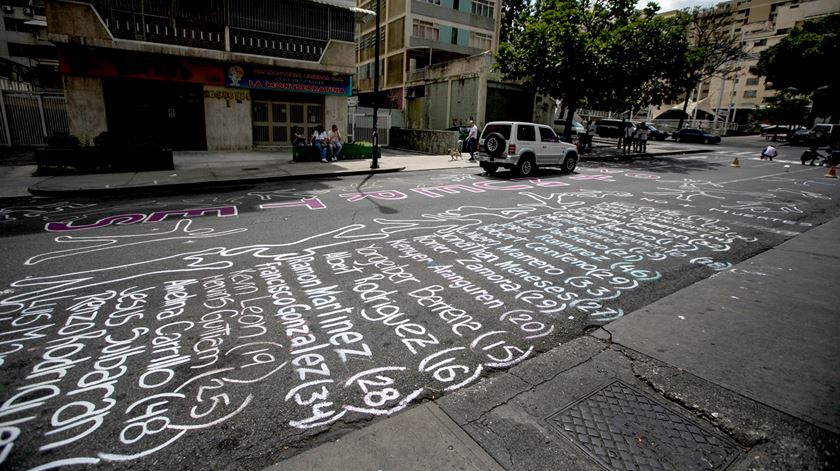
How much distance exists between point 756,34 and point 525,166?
91172 mm

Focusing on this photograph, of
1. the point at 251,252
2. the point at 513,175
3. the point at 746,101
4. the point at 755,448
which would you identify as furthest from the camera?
the point at 746,101

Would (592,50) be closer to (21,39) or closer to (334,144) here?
(334,144)

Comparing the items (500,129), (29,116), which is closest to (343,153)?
(500,129)

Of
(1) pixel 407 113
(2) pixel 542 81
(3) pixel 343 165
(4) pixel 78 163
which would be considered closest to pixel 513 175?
(3) pixel 343 165

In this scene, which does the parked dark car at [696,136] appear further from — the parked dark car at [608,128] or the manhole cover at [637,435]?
the manhole cover at [637,435]

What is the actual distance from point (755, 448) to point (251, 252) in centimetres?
609

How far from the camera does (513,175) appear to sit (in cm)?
1547

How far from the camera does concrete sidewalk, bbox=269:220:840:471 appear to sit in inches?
96.5

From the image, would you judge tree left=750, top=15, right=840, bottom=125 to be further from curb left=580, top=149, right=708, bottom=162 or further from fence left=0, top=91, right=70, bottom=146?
fence left=0, top=91, right=70, bottom=146

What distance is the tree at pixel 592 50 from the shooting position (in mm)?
21906

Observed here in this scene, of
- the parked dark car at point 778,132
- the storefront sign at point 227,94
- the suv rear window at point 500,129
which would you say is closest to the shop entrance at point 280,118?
the storefront sign at point 227,94

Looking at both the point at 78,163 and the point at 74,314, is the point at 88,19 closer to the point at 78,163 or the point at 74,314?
the point at 78,163

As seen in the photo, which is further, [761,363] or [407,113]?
[407,113]

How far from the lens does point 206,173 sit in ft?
46.4
